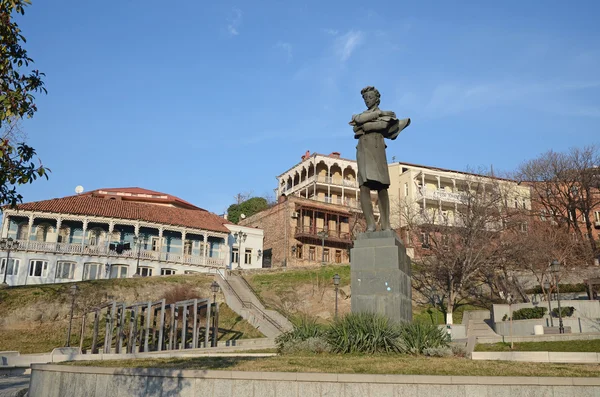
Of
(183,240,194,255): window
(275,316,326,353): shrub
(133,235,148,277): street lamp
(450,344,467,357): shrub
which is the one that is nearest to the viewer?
(450,344,467,357): shrub

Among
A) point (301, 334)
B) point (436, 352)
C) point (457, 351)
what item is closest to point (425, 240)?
point (457, 351)

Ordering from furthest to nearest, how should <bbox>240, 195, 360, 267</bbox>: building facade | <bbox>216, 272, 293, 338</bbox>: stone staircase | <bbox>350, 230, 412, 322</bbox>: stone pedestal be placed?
1. <bbox>240, 195, 360, 267</bbox>: building facade
2. <bbox>216, 272, 293, 338</bbox>: stone staircase
3. <bbox>350, 230, 412, 322</bbox>: stone pedestal

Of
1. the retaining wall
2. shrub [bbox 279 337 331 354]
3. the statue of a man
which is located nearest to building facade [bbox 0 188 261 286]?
the statue of a man

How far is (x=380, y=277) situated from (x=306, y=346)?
2415 millimetres

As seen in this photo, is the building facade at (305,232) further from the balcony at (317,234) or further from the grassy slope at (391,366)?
the grassy slope at (391,366)

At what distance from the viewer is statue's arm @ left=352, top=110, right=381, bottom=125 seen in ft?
43.0

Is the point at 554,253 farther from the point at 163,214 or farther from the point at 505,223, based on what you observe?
the point at 163,214

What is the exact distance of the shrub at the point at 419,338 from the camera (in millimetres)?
10523

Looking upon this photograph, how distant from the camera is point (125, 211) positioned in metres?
47.8

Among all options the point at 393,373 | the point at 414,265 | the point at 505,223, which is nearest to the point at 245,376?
the point at 393,373

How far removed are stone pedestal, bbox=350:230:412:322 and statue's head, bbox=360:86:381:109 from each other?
338 centimetres

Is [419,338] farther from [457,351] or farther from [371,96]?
[371,96]

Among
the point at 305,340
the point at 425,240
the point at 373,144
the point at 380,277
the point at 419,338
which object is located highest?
the point at 425,240

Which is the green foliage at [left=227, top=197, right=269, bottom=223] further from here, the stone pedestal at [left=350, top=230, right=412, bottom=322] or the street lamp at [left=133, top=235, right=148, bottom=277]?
the stone pedestal at [left=350, top=230, right=412, bottom=322]
